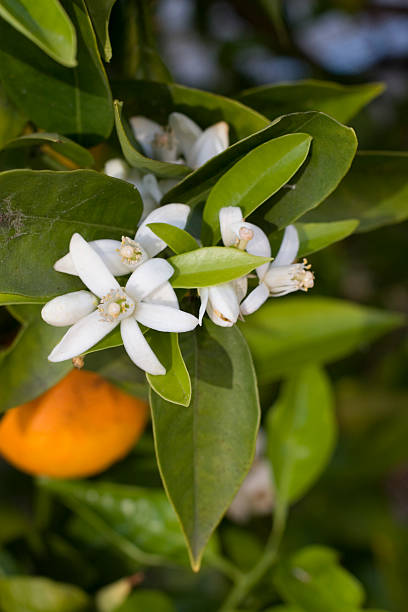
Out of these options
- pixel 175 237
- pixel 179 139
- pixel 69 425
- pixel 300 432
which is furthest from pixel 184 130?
pixel 300 432

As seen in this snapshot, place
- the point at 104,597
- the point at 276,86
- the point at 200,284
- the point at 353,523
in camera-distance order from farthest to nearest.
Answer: the point at 353,523
the point at 104,597
the point at 276,86
the point at 200,284

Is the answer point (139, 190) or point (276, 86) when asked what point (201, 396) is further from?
point (276, 86)

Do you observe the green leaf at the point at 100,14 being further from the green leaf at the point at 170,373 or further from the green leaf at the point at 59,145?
the green leaf at the point at 170,373

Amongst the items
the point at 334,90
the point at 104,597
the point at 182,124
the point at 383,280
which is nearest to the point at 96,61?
the point at 182,124

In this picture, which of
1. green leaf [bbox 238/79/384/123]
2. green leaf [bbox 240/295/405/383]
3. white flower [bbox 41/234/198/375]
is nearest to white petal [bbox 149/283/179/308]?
white flower [bbox 41/234/198/375]

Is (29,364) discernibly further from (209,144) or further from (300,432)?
(300,432)

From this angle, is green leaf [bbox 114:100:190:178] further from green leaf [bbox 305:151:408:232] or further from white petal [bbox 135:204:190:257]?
green leaf [bbox 305:151:408:232]
